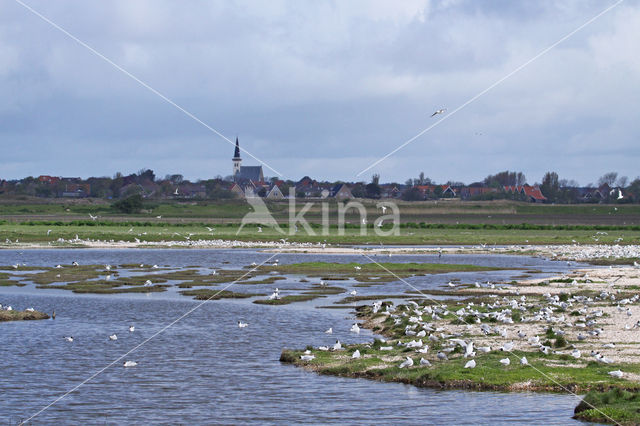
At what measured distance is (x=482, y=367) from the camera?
2127 cm

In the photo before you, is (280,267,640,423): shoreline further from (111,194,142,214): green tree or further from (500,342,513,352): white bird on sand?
(111,194,142,214): green tree

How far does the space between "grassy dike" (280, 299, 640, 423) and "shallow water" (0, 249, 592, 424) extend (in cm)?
51

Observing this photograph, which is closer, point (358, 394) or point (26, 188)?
point (358, 394)

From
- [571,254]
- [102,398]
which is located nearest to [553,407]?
[102,398]

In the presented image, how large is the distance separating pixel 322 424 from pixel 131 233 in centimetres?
7718

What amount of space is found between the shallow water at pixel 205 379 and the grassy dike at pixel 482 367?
51 cm

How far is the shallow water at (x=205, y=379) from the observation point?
18.4 metres

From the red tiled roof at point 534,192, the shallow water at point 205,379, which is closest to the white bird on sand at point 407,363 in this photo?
the shallow water at point 205,379

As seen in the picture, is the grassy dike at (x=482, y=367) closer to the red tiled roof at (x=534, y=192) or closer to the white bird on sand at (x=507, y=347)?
the white bird on sand at (x=507, y=347)

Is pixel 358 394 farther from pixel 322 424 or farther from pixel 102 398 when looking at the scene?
pixel 102 398

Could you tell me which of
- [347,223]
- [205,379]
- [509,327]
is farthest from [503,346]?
[347,223]

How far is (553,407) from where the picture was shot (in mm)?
18500

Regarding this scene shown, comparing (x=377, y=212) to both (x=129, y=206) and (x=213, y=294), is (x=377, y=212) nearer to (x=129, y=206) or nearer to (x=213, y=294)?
(x=129, y=206)

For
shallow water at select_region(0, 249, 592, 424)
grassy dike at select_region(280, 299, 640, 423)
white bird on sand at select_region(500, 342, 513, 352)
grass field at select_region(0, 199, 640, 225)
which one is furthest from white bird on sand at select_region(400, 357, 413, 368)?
grass field at select_region(0, 199, 640, 225)
